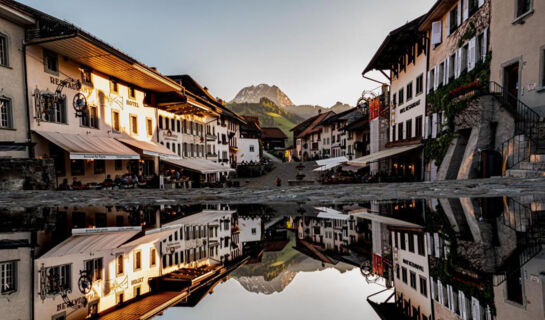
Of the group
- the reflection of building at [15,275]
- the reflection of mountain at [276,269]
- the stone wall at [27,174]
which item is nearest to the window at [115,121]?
the stone wall at [27,174]

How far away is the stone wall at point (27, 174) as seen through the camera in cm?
1377

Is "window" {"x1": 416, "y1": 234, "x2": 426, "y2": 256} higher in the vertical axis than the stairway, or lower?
lower

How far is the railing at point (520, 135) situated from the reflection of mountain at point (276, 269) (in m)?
11.9

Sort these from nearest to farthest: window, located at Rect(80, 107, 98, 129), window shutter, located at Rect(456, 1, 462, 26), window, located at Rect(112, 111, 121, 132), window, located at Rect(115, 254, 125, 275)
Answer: window, located at Rect(115, 254, 125, 275)
window shutter, located at Rect(456, 1, 462, 26)
window, located at Rect(80, 107, 98, 129)
window, located at Rect(112, 111, 121, 132)

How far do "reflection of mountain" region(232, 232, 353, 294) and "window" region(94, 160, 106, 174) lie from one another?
20504mm

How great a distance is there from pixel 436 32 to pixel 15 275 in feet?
78.1

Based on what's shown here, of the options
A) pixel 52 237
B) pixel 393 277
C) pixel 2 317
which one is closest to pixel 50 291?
pixel 2 317

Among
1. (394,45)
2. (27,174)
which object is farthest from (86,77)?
(394,45)

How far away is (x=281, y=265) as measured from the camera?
3.16 meters

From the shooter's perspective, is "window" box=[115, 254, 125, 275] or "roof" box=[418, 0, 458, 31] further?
"roof" box=[418, 0, 458, 31]

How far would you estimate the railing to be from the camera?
1163cm

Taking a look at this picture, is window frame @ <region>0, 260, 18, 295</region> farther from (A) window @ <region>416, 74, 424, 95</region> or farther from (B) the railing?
(A) window @ <region>416, 74, 424, 95</region>

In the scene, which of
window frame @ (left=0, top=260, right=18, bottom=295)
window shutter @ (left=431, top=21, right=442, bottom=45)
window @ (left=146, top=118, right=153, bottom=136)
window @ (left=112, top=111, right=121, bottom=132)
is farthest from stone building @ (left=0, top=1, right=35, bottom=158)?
window shutter @ (left=431, top=21, right=442, bottom=45)

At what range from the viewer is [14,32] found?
15555 millimetres
